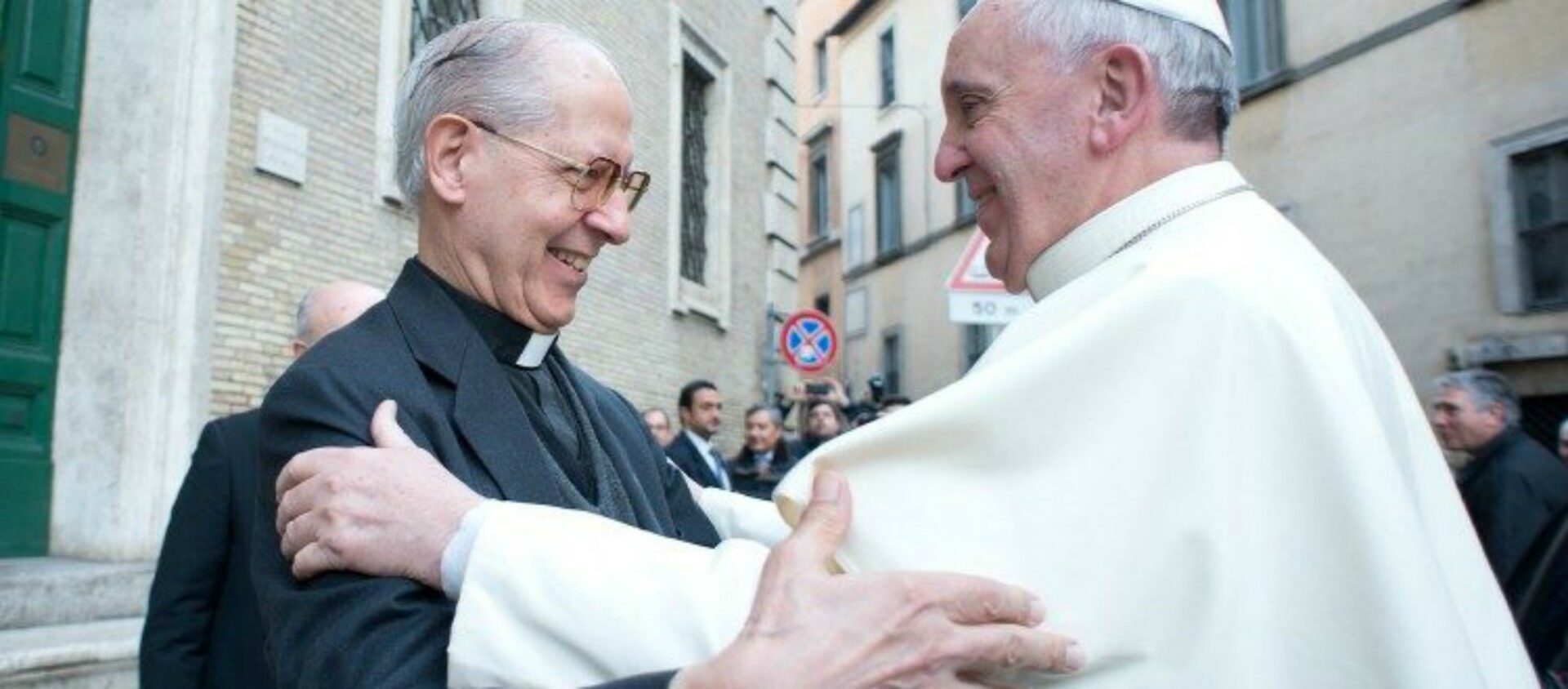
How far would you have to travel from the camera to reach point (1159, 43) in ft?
5.41

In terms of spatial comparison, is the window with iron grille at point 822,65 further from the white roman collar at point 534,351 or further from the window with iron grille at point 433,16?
the white roman collar at point 534,351

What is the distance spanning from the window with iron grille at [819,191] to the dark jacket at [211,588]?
24.1 metres

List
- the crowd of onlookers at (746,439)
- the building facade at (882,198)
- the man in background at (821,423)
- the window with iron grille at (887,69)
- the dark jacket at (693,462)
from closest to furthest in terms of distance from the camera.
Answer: the dark jacket at (693,462) → the crowd of onlookers at (746,439) → the man in background at (821,423) → the building facade at (882,198) → the window with iron grille at (887,69)

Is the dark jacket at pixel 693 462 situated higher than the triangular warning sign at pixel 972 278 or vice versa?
the triangular warning sign at pixel 972 278

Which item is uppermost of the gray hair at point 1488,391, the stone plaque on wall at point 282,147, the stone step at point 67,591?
the stone plaque on wall at point 282,147

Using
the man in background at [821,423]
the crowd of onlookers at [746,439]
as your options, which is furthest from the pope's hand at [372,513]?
the man in background at [821,423]

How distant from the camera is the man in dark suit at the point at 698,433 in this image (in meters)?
7.25

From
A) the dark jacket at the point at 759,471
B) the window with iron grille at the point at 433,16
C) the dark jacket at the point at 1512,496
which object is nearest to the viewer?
the dark jacket at the point at 1512,496

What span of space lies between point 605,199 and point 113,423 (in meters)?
4.11

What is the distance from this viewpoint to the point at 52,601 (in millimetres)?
4336

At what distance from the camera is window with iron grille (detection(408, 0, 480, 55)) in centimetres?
757

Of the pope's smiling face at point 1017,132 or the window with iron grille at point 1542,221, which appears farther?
the window with iron grille at point 1542,221

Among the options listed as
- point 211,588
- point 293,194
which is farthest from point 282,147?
point 211,588

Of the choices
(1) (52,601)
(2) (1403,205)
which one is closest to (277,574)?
(1) (52,601)
